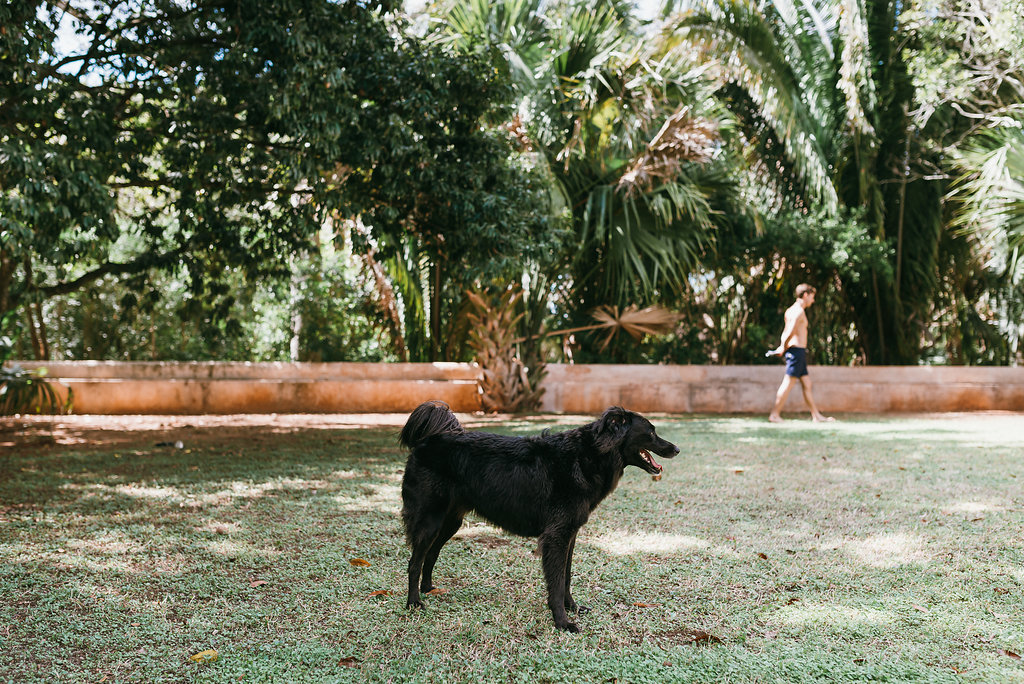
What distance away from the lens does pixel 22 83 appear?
19.7 feet

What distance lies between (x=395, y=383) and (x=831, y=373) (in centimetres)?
689

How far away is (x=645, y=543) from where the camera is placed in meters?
4.30

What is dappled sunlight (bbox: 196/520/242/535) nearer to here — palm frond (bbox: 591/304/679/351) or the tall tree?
the tall tree

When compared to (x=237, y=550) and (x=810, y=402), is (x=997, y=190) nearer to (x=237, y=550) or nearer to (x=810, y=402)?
(x=810, y=402)

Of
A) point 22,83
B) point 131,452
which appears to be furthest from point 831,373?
point 22,83

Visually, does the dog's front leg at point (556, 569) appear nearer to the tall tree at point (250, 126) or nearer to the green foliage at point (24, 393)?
the tall tree at point (250, 126)

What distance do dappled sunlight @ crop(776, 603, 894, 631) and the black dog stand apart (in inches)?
33.2

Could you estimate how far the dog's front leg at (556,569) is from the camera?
3045mm

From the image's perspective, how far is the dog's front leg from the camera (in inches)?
120

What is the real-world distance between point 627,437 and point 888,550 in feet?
6.51

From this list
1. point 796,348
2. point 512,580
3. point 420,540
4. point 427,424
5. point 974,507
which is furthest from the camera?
point 796,348

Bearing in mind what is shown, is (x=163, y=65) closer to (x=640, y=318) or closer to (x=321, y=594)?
(x=321, y=594)

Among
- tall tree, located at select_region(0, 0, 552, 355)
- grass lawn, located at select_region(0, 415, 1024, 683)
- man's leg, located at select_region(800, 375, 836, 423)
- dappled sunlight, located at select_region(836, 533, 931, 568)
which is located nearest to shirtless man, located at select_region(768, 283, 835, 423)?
man's leg, located at select_region(800, 375, 836, 423)

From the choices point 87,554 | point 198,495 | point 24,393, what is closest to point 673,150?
point 198,495
